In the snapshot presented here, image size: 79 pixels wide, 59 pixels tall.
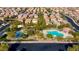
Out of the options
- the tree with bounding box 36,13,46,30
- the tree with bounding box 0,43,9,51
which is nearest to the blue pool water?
the tree with bounding box 36,13,46,30

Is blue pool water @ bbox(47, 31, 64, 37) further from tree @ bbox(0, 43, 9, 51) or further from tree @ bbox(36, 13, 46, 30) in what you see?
tree @ bbox(0, 43, 9, 51)

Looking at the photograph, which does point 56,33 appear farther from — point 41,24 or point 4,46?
point 4,46

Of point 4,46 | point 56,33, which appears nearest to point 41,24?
point 56,33

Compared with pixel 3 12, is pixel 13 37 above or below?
below

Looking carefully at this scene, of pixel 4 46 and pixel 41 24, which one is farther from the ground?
pixel 41 24

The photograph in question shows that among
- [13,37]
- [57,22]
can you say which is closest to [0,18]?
[13,37]

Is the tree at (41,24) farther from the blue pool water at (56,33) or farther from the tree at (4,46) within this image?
the tree at (4,46)

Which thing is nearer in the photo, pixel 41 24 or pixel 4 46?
pixel 4 46

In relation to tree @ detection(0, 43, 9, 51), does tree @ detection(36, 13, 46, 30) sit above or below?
above

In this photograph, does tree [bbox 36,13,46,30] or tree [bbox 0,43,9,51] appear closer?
tree [bbox 0,43,9,51]

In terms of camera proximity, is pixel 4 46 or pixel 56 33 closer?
pixel 4 46
